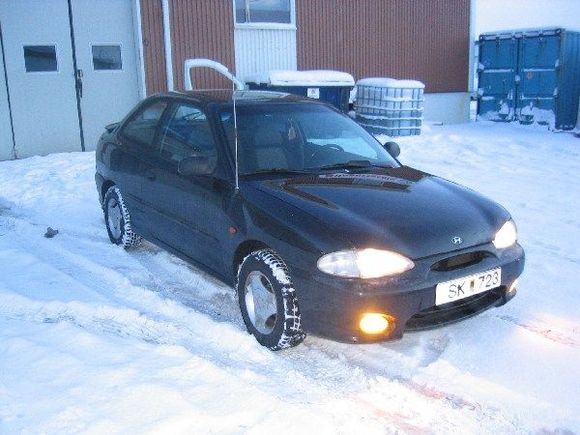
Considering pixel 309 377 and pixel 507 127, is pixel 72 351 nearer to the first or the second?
pixel 309 377

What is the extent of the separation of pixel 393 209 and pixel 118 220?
9.71 feet

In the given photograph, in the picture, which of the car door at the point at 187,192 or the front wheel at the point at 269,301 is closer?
the front wheel at the point at 269,301

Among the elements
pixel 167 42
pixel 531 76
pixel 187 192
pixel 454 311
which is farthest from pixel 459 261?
pixel 531 76

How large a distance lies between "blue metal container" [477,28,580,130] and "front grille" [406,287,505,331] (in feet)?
37.6

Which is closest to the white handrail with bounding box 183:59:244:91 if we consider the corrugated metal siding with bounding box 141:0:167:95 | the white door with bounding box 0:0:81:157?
the corrugated metal siding with bounding box 141:0:167:95

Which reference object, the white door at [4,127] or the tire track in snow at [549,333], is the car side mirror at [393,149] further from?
the white door at [4,127]

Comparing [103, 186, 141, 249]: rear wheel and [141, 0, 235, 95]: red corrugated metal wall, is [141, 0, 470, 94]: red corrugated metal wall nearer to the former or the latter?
[141, 0, 235, 95]: red corrugated metal wall

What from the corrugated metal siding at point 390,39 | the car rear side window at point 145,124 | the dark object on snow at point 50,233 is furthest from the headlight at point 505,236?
the corrugated metal siding at point 390,39

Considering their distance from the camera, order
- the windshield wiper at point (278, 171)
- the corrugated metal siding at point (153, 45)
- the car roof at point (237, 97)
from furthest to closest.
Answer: the corrugated metal siding at point (153, 45)
the car roof at point (237, 97)
the windshield wiper at point (278, 171)

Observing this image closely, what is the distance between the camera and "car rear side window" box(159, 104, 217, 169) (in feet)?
14.5

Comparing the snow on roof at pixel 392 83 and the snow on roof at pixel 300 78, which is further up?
the snow on roof at pixel 300 78

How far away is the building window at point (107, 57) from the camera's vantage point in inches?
430

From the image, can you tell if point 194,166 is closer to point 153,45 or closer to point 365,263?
point 365,263

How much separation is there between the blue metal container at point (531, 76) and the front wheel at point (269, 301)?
1202cm
